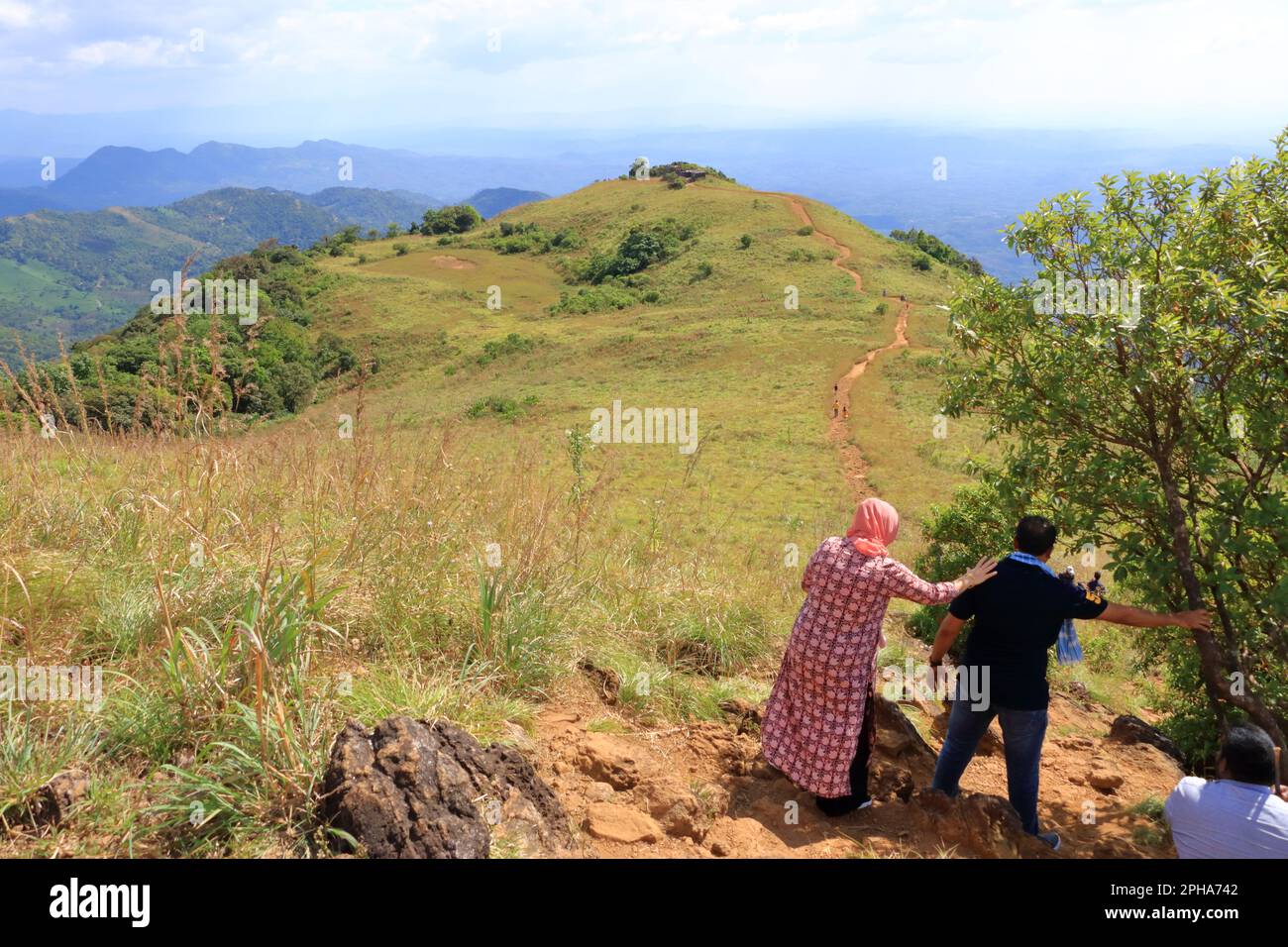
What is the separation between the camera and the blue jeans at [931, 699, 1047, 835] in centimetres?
397

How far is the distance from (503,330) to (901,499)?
35.1 metres

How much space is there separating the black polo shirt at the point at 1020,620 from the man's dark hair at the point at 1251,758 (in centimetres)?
81

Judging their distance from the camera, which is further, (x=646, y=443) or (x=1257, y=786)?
(x=646, y=443)

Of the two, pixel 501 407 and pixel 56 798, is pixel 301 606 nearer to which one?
pixel 56 798

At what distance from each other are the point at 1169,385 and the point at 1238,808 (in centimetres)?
220

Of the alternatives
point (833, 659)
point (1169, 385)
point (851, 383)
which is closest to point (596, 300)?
point (851, 383)

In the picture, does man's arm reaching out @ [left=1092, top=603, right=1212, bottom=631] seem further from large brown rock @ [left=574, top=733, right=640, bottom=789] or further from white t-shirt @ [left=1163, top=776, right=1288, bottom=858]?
large brown rock @ [left=574, top=733, right=640, bottom=789]

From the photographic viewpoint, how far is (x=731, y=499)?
20.9m

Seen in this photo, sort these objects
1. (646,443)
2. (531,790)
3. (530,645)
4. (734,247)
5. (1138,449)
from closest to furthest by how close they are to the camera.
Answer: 1. (531,790)
2. (530,645)
3. (1138,449)
4. (646,443)
5. (734,247)

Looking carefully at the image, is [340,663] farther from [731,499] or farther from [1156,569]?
[731,499]

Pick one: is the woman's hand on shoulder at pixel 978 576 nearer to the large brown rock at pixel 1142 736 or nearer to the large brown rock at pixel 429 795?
the large brown rock at pixel 429 795

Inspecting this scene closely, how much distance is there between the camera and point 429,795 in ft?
8.79

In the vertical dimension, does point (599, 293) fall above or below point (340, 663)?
above
